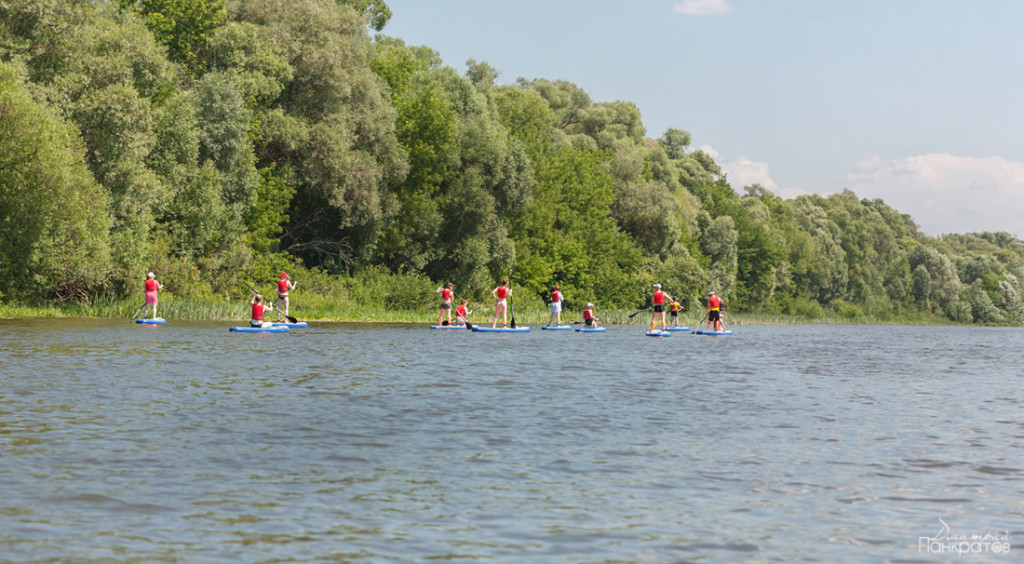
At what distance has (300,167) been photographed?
194ft

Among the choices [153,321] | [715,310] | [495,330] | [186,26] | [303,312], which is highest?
[186,26]

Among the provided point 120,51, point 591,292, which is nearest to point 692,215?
point 591,292

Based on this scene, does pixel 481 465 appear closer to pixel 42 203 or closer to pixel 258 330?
pixel 258 330

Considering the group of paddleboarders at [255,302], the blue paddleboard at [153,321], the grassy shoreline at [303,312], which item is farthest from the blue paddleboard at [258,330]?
the grassy shoreline at [303,312]

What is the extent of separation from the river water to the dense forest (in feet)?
64.6

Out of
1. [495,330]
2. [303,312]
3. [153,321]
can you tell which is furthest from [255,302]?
[303,312]

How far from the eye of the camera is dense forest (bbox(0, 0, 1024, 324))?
43281 millimetres

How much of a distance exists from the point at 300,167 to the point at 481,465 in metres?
48.7

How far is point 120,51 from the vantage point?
156 ft

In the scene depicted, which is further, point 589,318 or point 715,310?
point 589,318

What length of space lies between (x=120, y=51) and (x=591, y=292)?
5085 centimetres

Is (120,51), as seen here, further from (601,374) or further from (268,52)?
(601,374)

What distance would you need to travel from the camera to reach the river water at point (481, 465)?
9.21 m

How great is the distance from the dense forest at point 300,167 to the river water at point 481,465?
19694mm
